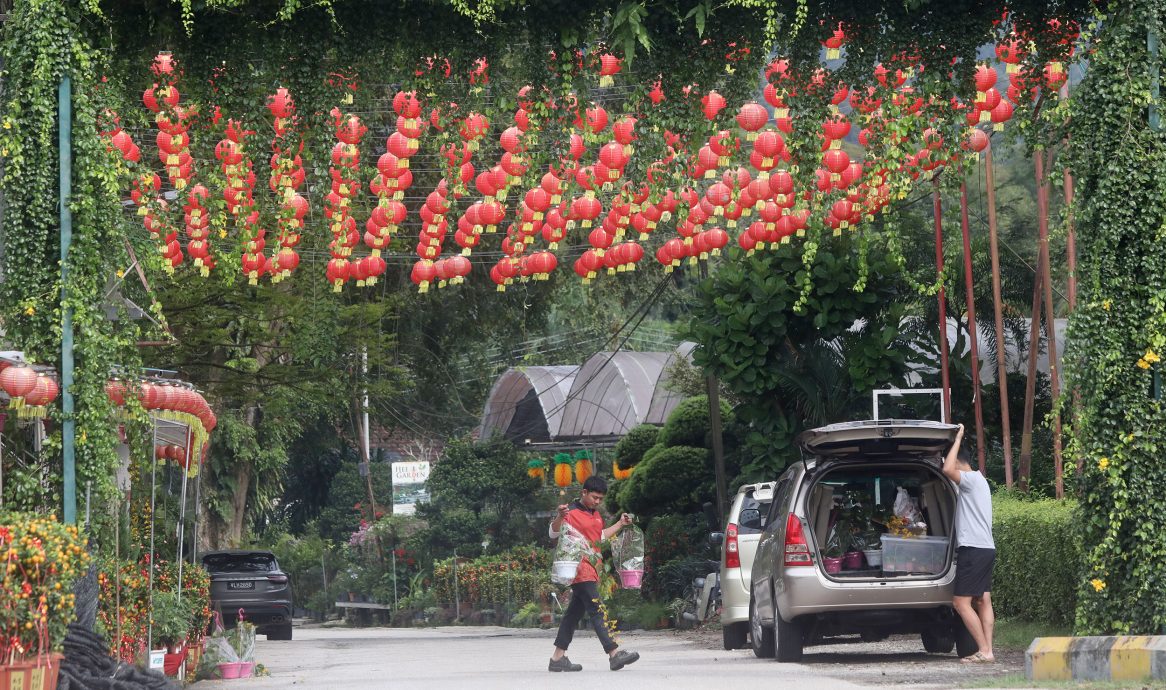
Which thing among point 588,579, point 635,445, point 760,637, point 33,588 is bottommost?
point 760,637

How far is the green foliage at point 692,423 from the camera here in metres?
27.4

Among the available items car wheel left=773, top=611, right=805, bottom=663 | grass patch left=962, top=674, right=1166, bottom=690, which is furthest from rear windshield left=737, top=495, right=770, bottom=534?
grass patch left=962, top=674, right=1166, bottom=690

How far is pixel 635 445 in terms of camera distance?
29734 millimetres

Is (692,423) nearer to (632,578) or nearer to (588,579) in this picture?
(632,578)

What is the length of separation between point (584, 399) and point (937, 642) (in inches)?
853

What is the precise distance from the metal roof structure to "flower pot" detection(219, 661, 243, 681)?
671 inches

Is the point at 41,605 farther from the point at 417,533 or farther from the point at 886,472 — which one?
the point at 417,533

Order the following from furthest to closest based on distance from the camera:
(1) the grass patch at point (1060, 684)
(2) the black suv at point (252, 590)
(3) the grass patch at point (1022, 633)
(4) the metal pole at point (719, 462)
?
(2) the black suv at point (252, 590) < (4) the metal pole at point (719, 462) < (3) the grass patch at point (1022, 633) < (1) the grass patch at point (1060, 684)

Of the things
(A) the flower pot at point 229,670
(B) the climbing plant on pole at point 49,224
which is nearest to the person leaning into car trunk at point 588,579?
(A) the flower pot at point 229,670

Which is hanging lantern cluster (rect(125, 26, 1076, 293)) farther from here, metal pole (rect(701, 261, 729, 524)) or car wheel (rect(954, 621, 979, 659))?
metal pole (rect(701, 261, 729, 524))

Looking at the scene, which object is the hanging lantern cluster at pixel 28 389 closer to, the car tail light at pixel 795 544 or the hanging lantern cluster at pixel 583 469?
the car tail light at pixel 795 544

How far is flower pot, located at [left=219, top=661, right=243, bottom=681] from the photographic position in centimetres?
1534

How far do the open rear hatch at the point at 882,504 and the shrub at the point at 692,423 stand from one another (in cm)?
1253

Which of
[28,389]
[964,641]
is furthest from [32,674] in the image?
[964,641]
